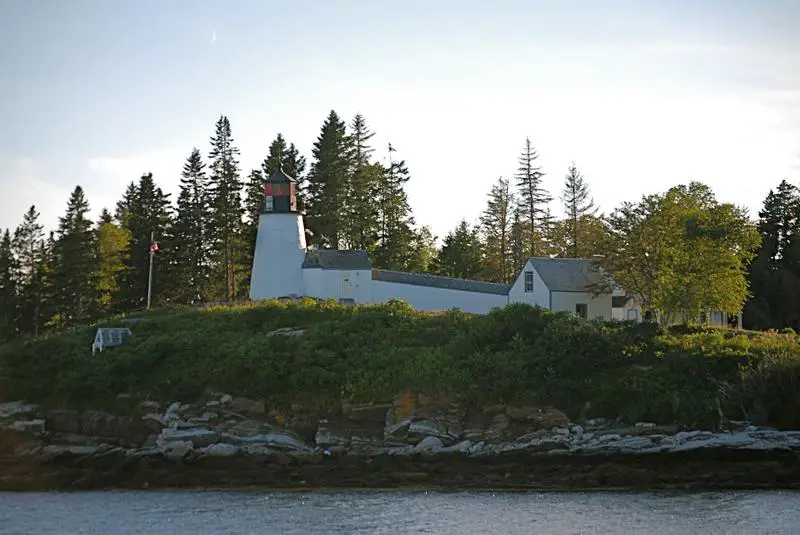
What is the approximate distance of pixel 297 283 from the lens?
47.3m

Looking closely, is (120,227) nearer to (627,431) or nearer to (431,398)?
(431,398)

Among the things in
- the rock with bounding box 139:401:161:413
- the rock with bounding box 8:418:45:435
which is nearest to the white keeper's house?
the rock with bounding box 139:401:161:413

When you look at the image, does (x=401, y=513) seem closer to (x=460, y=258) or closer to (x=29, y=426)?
(x=29, y=426)

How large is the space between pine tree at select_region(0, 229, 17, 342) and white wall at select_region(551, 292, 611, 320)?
3265 centimetres

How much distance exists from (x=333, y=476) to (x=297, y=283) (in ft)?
68.0

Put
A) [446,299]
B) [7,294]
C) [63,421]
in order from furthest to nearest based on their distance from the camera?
[7,294] → [446,299] → [63,421]

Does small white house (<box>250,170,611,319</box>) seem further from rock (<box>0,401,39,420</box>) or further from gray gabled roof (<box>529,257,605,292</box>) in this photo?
rock (<box>0,401,39,420</box>)

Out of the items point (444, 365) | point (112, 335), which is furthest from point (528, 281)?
point (112, 335)

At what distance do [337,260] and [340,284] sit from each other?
53.3 inches

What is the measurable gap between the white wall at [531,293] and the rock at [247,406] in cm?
1480

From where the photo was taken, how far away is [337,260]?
47.1 meters

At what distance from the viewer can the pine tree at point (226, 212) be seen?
57.2 meters

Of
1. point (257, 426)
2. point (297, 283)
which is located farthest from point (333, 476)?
point (297, 283)

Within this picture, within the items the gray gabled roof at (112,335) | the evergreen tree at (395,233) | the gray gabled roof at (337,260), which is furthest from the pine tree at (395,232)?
the gray gabled roof at (112,335)
